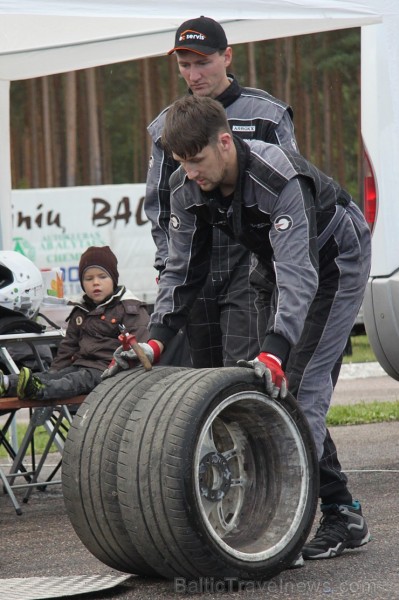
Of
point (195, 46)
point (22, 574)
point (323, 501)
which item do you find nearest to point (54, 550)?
point (22, 574)

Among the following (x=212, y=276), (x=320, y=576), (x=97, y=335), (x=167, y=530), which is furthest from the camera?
(x=97, y=335)

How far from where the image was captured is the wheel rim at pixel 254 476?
14.8 ft

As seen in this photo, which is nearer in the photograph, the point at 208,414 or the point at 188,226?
the point at 208,414

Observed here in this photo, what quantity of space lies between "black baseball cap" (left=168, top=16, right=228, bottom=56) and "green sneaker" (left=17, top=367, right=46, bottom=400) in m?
1.88

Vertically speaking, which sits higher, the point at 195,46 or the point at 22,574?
the point at 195,46

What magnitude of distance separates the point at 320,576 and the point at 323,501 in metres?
0.55

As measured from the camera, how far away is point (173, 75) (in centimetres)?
3831

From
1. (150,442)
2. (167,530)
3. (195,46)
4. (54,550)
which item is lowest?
(54,550)

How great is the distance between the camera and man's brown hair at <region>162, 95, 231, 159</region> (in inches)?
173

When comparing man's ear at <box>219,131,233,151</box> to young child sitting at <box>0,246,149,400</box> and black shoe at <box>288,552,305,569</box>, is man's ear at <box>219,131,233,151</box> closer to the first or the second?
black shoe at <box>288,552,305,569</box>

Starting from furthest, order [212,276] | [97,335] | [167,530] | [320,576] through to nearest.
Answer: [97,335] → [212,276] → [320,576] → [167,530]

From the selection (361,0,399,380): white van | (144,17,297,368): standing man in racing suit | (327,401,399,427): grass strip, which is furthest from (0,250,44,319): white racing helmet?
(327,401,399,427): grass strip

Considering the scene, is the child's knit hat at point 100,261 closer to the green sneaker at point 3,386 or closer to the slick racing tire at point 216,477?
the green sneaker at point 3,386

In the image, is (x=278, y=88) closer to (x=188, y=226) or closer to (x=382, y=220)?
(x=382, y=220)
